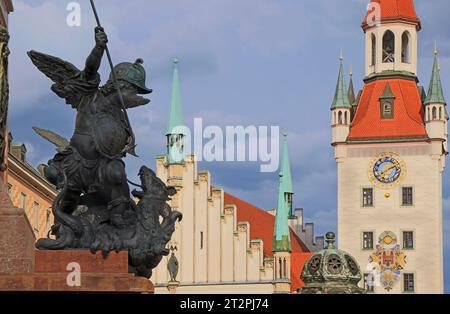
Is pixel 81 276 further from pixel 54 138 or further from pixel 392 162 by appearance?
pixel 392 162

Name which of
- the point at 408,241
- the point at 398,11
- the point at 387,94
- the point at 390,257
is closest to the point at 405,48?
the point at 398,11

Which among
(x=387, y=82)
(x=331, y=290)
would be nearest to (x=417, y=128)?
(x=387, y=82)

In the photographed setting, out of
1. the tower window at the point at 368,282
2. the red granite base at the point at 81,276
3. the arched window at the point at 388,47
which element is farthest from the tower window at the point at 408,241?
the red granite base at the point at 81,276

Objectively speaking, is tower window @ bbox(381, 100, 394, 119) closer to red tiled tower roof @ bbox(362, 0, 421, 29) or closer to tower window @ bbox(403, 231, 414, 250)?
red tiled tower roof @ bbox(362, 0, 421, 29)

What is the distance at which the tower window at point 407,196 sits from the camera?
3098 inches

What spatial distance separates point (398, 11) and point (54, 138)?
234 feet

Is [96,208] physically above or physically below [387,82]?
below

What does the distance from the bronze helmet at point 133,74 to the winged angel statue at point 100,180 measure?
0.02m

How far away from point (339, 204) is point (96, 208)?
220 ft

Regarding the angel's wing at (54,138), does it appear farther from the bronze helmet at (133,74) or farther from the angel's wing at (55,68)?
the bronze helmet at (133,74)

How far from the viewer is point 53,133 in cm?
1327

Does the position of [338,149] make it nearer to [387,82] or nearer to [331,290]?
[387,82]

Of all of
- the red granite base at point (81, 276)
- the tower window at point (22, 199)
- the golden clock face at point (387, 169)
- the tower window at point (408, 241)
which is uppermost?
the golden clock face at point (387, 169)

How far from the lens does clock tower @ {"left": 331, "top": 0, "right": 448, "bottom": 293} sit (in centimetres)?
7756
